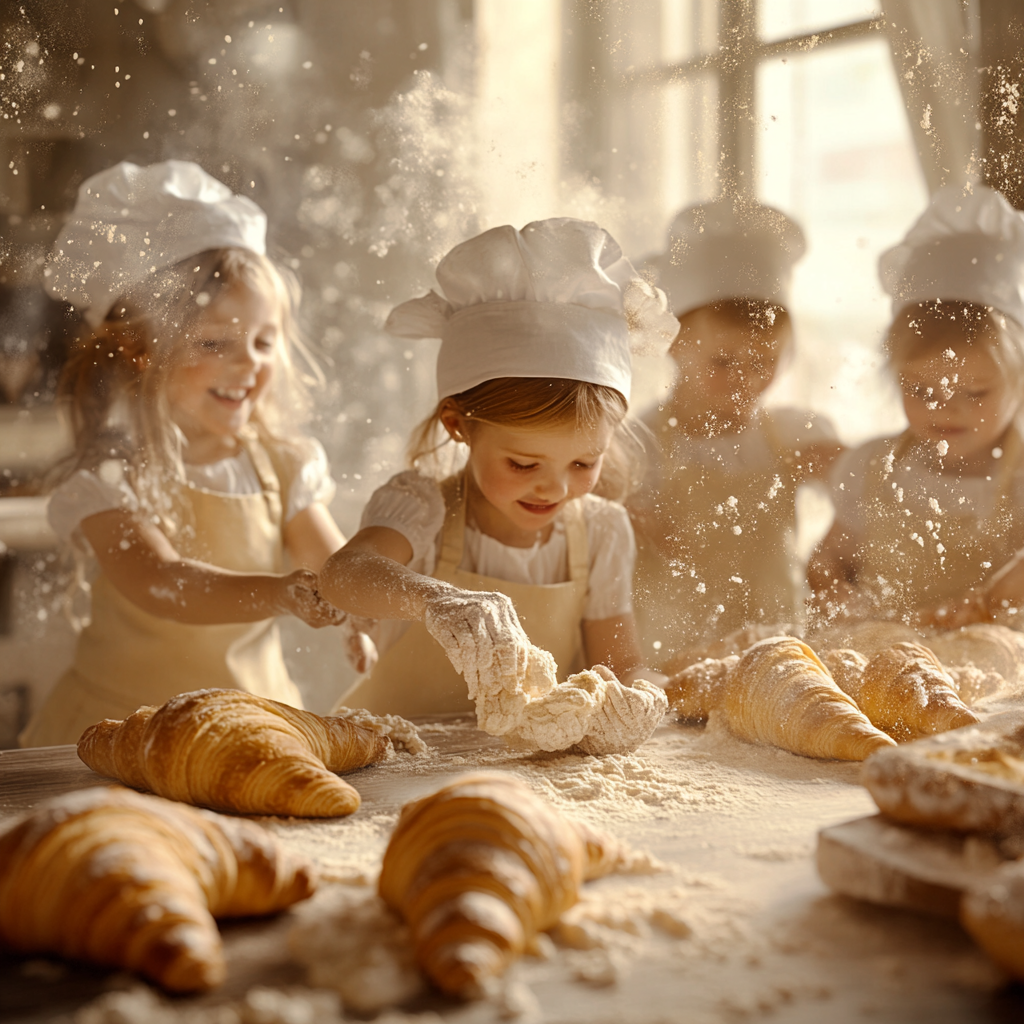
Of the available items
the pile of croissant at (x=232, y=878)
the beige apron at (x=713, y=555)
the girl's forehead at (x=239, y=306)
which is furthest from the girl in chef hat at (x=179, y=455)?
the pile of croissant at (x=232, y=878)

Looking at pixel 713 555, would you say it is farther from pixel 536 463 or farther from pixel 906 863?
pixel 906 863

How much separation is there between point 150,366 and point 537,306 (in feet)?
1.26

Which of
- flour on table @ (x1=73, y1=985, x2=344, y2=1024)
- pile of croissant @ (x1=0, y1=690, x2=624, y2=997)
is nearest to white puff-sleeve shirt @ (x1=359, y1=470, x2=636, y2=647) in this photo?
pile of croissant @ (x1=0, y1=690, x2=624, y2=997)

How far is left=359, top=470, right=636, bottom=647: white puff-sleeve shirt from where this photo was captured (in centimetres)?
93

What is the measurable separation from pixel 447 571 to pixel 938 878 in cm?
58

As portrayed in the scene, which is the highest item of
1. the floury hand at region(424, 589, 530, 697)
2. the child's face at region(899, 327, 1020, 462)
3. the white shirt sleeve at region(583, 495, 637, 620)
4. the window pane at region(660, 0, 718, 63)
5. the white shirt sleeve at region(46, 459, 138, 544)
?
the window pane at region(660, 0, 718, 63)

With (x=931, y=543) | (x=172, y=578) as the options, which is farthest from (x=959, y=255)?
(x=172, y=578)

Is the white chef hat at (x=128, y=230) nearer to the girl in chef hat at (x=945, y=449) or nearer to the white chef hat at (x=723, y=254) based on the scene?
the white chef hat at (x=723, y=254)

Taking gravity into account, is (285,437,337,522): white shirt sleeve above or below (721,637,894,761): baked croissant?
above

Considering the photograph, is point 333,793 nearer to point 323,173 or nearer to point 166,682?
point 166,682

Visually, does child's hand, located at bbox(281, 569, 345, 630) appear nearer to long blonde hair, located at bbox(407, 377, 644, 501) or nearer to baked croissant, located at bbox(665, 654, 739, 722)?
long blonde hair, located at bbox(407, 377, 644, 501)

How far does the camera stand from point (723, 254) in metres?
0.97

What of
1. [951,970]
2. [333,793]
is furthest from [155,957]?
[951,970]

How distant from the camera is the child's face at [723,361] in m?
0.97
